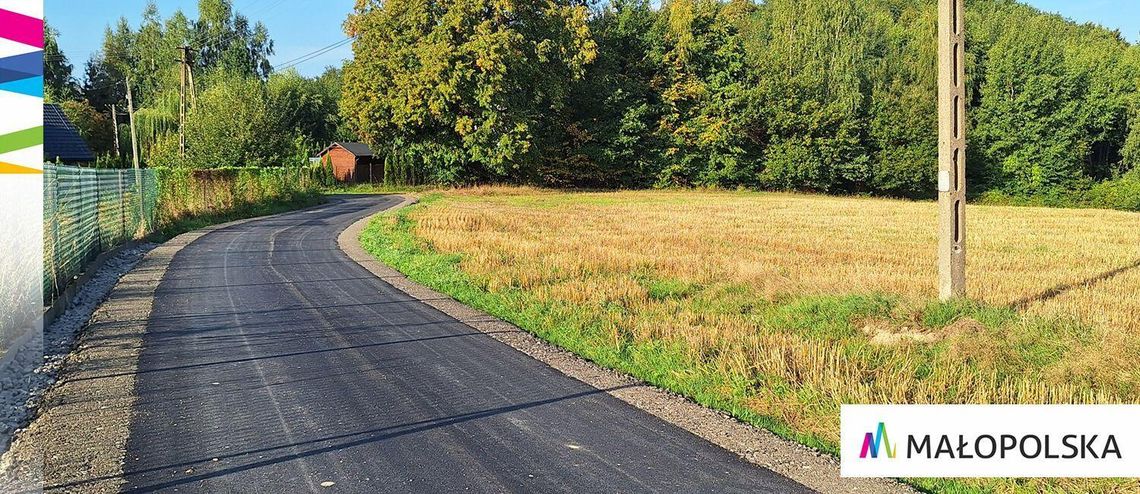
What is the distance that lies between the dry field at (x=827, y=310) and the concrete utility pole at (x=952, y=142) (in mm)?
638

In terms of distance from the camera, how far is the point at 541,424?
19.5 feet

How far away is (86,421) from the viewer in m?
5.81

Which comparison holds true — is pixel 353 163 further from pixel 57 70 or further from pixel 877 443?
pixel 877 443

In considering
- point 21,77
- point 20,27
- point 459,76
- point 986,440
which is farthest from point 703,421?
point 459,76

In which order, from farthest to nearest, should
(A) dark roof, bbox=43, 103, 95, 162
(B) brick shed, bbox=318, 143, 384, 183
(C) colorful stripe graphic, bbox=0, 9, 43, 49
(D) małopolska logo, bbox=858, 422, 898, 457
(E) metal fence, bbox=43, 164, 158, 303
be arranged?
(B) brick shed, bbox=318, 143, 384, 183 → (A) dark roof, bbox=43, 103, 95, 162 → (E) metal fence, bbox=43, 164, 158, 303 → (C) colorful stripe graphic, bbox=0, 9, 43, 49 → (D) małopolska logo, bbox=858, 422, 898, 457

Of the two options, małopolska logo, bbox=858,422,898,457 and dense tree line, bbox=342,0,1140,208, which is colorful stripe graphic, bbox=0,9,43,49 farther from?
dense tree line, bbox=342,0,1140,208

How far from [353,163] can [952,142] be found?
2227 inches

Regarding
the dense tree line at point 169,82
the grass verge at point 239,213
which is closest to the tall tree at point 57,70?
the dense tree line at point 169,82

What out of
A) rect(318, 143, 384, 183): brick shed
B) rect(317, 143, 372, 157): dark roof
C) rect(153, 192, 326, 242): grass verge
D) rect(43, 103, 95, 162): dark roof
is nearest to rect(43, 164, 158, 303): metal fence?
rect(153, 192, 326, 242): grass verge

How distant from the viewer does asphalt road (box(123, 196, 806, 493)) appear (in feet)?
16.1

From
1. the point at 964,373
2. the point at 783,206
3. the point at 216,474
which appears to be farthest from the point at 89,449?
the point at 783,206

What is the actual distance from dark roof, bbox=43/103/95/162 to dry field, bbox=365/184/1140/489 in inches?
738

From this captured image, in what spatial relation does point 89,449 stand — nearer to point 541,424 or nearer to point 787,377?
point 541,424

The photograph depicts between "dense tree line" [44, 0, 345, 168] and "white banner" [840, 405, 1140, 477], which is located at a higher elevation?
"dense tree line" [44, 0, 345, 168]
